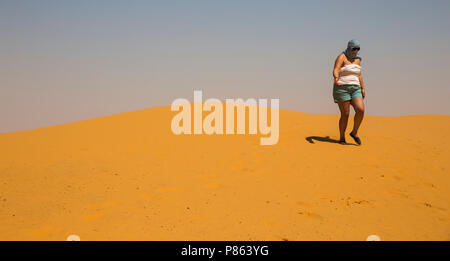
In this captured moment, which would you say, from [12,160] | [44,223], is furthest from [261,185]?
[12,160]

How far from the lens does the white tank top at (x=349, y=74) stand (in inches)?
242

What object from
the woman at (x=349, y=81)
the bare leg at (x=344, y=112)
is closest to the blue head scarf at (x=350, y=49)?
the woman at (x=349, y=81)

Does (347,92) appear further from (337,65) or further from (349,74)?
(337,65)

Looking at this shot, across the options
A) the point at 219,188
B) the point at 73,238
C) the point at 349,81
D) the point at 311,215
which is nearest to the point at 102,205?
the point at 73,238

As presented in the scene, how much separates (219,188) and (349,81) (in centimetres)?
369

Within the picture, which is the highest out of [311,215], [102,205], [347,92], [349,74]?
[349,74]

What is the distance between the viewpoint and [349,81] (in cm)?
618

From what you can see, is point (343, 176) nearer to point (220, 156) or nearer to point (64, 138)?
point (220, 156)

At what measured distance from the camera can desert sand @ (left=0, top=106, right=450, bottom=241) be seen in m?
3.06

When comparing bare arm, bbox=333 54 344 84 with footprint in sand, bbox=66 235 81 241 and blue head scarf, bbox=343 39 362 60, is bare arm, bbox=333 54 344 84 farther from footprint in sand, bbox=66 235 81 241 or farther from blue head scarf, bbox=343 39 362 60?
footprint in sand, bbox=66 235 81 241

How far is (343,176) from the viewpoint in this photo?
4.61 m

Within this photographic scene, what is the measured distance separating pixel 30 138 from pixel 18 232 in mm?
Answer: 5291

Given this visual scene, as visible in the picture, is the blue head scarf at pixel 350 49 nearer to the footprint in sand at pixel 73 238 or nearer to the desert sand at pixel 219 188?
the desert sand at pixel 219 188
